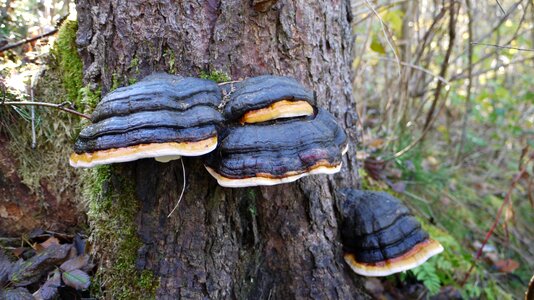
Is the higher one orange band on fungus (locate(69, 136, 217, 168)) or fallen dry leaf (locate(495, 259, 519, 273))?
orange band on fungus (locate(69, 136, 217, 168))

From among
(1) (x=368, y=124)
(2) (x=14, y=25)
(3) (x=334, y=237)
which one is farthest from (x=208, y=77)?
(1) (x=368, y=124)

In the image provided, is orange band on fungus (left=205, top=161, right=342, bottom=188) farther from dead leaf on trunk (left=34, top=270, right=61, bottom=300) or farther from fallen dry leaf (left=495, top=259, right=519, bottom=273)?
fallen dry leaf (left=495, top=259, right=519, bottom=273)

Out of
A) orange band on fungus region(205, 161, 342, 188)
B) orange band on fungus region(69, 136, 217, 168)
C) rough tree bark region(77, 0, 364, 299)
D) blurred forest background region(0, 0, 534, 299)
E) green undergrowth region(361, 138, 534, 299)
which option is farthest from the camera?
green undergrowth region(361, 138, 534, 299)

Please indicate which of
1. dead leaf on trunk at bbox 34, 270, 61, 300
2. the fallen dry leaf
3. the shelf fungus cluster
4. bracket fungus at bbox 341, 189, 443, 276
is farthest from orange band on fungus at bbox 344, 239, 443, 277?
the fallen dry leaf

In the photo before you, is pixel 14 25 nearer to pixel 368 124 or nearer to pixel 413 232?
pixel 413 232

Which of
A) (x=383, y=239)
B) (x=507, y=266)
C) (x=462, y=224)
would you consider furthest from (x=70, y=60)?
(x=462, y=224)
